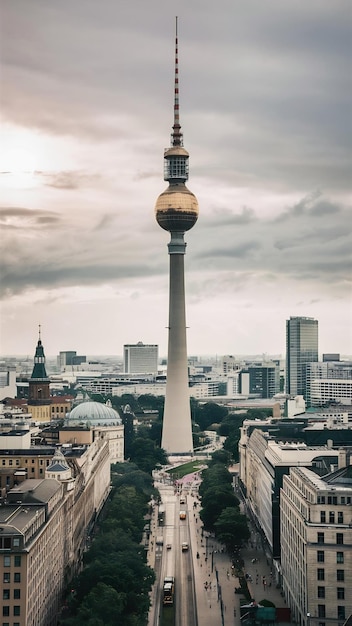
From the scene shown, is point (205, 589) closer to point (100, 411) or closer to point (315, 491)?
point (315, 491)

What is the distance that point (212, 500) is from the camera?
113m

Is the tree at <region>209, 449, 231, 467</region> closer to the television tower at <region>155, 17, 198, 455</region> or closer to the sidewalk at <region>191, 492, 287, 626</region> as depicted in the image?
the television tower at <region>155, 17, 198, 455</region>

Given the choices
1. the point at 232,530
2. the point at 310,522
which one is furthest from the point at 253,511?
the point at 310,522

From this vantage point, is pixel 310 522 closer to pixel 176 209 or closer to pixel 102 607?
pixel 102 607

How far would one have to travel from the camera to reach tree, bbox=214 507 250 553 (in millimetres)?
102000

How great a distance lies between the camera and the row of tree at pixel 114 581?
69.8 m

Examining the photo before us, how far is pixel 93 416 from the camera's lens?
166000 mm

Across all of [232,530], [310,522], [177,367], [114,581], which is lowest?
[114,581]

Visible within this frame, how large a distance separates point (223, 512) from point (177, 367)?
78460mm

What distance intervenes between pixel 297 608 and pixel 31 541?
19.0 m

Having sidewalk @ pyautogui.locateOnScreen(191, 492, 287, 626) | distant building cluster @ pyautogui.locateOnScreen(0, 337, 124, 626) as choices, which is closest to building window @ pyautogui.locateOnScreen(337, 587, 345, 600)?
sidewalk @ pyautogui.locateOnScreen(191, 492, 287, 626)

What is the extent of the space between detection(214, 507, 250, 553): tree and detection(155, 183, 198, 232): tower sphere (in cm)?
8868

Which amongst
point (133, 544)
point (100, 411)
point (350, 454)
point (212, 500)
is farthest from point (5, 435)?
point (100, 411)

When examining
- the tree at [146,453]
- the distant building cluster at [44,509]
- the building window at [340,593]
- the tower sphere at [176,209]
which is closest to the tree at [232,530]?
the distant building cluster at [44,509]
